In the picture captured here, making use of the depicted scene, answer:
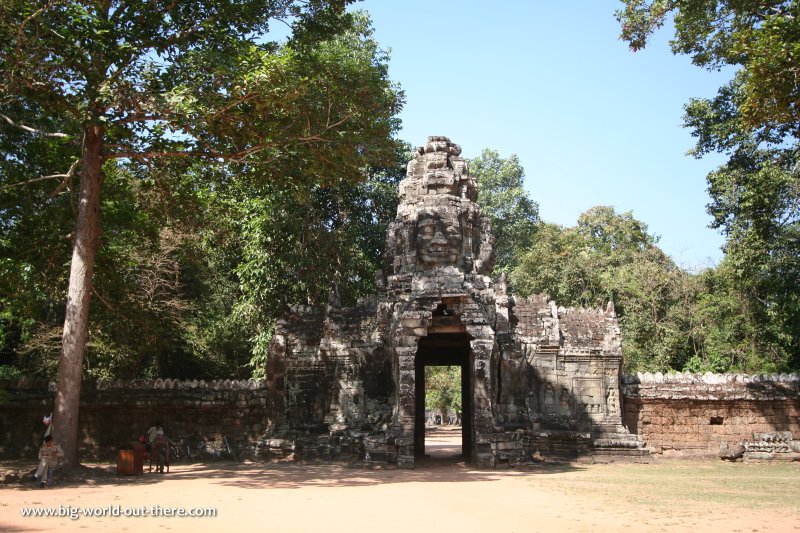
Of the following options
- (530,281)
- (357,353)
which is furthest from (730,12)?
(530,281)

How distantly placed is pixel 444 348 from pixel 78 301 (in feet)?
30.0

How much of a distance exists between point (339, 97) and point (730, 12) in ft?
26.5

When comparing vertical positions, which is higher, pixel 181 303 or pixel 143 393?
pixel 181 303

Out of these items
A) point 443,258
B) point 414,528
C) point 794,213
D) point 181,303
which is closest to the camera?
point 414,528

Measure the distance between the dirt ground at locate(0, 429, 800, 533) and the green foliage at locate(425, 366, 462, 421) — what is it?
85.0ft

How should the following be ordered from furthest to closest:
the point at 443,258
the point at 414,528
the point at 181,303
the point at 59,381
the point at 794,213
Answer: the point at 181,303, the point at 794,213, the point at 443,258, the point at 59,381, the point at 414,528

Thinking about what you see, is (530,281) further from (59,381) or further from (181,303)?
(59,381)

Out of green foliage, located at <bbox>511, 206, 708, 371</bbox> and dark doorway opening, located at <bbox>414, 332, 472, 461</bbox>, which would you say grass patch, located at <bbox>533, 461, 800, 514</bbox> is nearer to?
dark doorway opening, located at <bbox>414, 332, 472, 461</bbox>

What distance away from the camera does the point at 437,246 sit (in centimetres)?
1597

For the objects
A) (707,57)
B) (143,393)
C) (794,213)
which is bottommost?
(143,393)

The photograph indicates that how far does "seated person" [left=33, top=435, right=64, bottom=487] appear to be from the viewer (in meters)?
11.1

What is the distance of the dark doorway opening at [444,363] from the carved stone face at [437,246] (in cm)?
179

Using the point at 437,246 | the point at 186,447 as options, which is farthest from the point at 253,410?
the point at 437,246

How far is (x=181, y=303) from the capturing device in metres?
20.1
